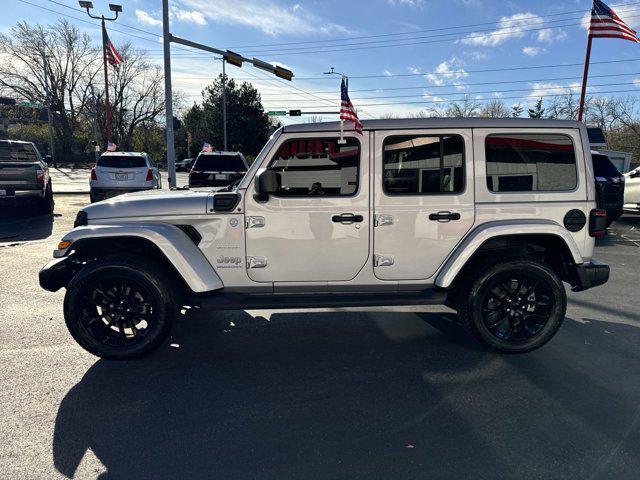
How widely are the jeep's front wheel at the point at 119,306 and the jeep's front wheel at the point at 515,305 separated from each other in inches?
106

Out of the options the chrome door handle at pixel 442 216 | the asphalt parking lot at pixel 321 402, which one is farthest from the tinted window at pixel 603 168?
the chrome door handle at pixel 442 216

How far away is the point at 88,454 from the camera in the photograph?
8.55 feet

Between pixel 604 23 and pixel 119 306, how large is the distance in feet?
50.4

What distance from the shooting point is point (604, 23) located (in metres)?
13.0

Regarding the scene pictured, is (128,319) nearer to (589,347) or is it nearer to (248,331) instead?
(248,331)

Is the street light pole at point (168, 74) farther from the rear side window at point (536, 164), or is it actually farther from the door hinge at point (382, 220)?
the rear side window at point (536, 164)

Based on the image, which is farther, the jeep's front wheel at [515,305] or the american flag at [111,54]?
the american flag at [111,54]

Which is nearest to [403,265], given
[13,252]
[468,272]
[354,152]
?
[468,272]

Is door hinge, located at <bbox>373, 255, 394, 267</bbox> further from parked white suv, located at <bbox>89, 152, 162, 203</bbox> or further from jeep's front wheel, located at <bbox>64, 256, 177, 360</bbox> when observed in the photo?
parked white suv, located at <bbox>89, 152, 162, 203</bbox>

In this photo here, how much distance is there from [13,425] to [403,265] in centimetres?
313

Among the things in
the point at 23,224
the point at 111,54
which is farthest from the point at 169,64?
the point at 111,54

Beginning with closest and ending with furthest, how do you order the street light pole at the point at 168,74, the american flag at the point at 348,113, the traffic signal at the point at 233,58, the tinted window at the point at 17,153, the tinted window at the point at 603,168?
1. the american flag at the point at 348,113
2. the tinted window at the point at 603,168
3. the tinted window at the point at 17,153
4. the street light pole at the point at 168,74
5. the traffic signal at the point at 233,58

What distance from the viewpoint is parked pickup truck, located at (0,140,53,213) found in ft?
35.7

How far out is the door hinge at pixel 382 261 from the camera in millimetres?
3926
